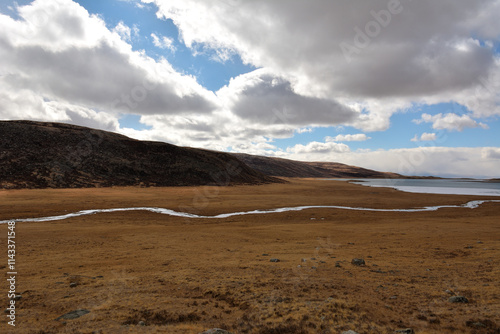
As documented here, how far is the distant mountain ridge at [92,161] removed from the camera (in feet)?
181

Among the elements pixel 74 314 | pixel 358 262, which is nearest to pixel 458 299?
pixel 358 262

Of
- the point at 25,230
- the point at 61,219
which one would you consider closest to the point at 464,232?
the point at 25,230

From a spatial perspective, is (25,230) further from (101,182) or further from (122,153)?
(122,153)

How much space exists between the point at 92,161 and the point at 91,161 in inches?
9.5

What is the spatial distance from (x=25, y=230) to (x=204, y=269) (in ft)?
52.1

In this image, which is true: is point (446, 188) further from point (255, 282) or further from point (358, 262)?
point (255, 282)

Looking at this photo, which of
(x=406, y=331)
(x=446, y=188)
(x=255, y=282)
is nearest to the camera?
(x=406, y=331)

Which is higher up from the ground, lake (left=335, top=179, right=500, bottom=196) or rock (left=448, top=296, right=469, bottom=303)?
rock (left=448, top=296, right=469, bottom=303)

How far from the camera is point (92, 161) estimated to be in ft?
222

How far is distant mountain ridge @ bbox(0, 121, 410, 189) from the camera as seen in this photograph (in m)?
55.2

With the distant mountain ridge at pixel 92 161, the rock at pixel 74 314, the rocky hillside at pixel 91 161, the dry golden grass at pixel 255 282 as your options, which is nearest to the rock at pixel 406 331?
the dry golden grass at pixel 255 282

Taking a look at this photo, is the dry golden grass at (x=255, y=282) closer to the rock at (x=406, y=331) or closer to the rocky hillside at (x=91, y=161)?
the rock at (x=406, y=331)

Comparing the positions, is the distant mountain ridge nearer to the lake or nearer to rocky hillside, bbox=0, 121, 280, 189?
rocky hillside, bbox=0, 121, 280, 189

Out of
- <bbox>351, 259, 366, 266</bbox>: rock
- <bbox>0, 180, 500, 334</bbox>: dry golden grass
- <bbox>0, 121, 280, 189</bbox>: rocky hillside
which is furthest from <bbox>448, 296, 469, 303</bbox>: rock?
<bbox>0, 121, 280, 189</bbox>: rocky hillside
